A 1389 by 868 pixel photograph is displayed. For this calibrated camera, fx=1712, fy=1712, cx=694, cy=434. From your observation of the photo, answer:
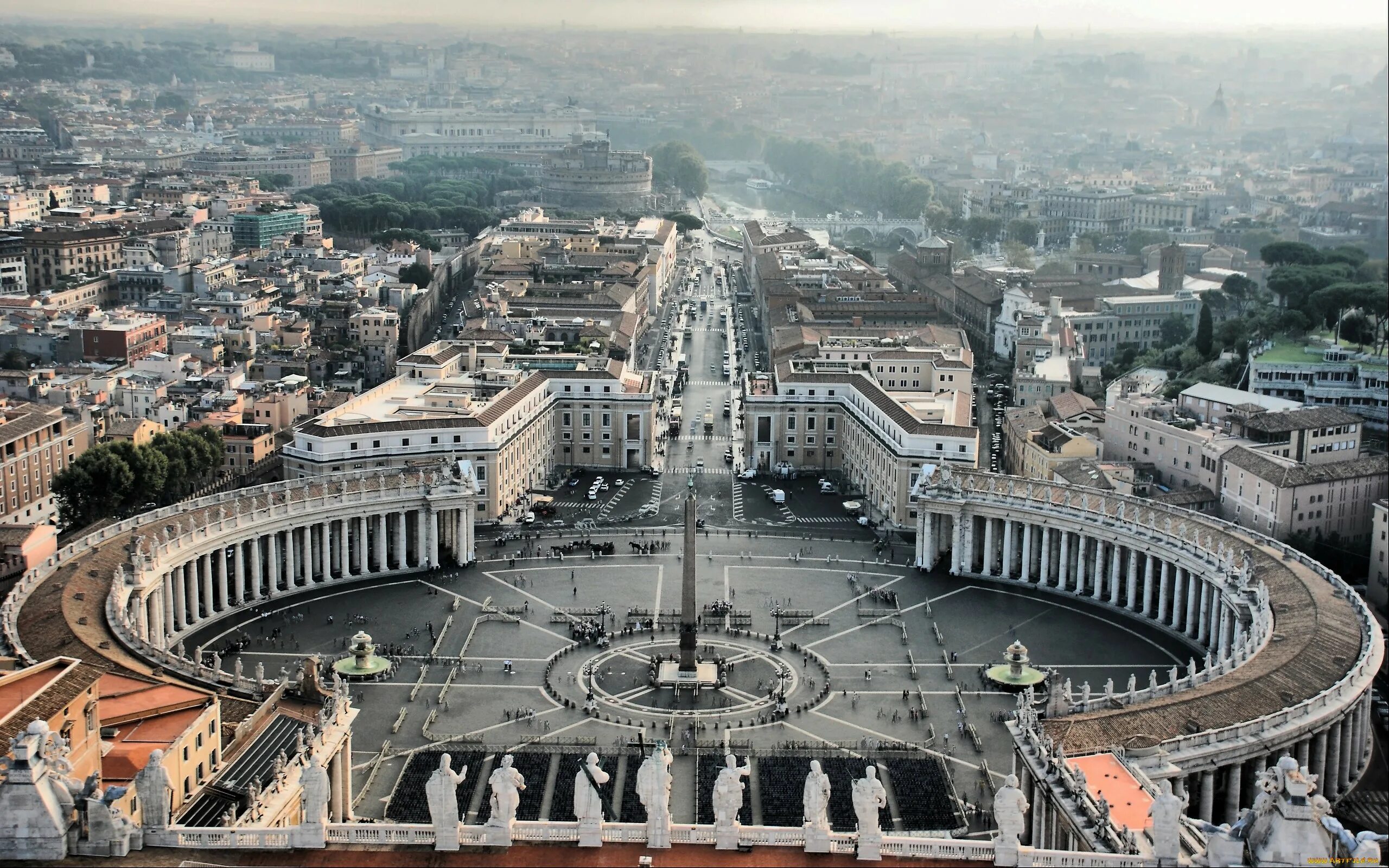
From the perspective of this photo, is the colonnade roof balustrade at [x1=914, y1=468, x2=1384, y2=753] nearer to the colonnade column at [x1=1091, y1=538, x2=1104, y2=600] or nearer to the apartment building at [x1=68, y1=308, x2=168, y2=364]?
the colonnade column at [x1=1091, y1=538, x2=1104, y2=600]

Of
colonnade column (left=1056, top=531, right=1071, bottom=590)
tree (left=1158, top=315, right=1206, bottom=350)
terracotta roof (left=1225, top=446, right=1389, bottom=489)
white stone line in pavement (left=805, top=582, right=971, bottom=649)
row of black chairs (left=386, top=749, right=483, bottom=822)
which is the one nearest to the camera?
row of black chairs (left=386, top=749, right=483, bottom=822)

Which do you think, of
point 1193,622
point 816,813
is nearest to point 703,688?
point 1193,622

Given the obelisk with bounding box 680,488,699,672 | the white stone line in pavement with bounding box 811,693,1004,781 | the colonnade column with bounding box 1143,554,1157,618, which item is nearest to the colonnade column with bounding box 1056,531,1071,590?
the colonnade column with bounding box 1143,554,1157,618

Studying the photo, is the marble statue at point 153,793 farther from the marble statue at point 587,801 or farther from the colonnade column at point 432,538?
the colonnade column at point 432,538

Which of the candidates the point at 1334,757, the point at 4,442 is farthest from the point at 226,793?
the point at 4,442

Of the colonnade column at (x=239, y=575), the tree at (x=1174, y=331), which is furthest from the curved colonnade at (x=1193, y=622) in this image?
the tree at (x=1174, y=331)

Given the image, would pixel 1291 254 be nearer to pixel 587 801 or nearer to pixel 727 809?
pixel 727 809

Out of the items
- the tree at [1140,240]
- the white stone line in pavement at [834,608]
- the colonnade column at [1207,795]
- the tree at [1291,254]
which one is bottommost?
the white stone line in pavement at [834,608]
